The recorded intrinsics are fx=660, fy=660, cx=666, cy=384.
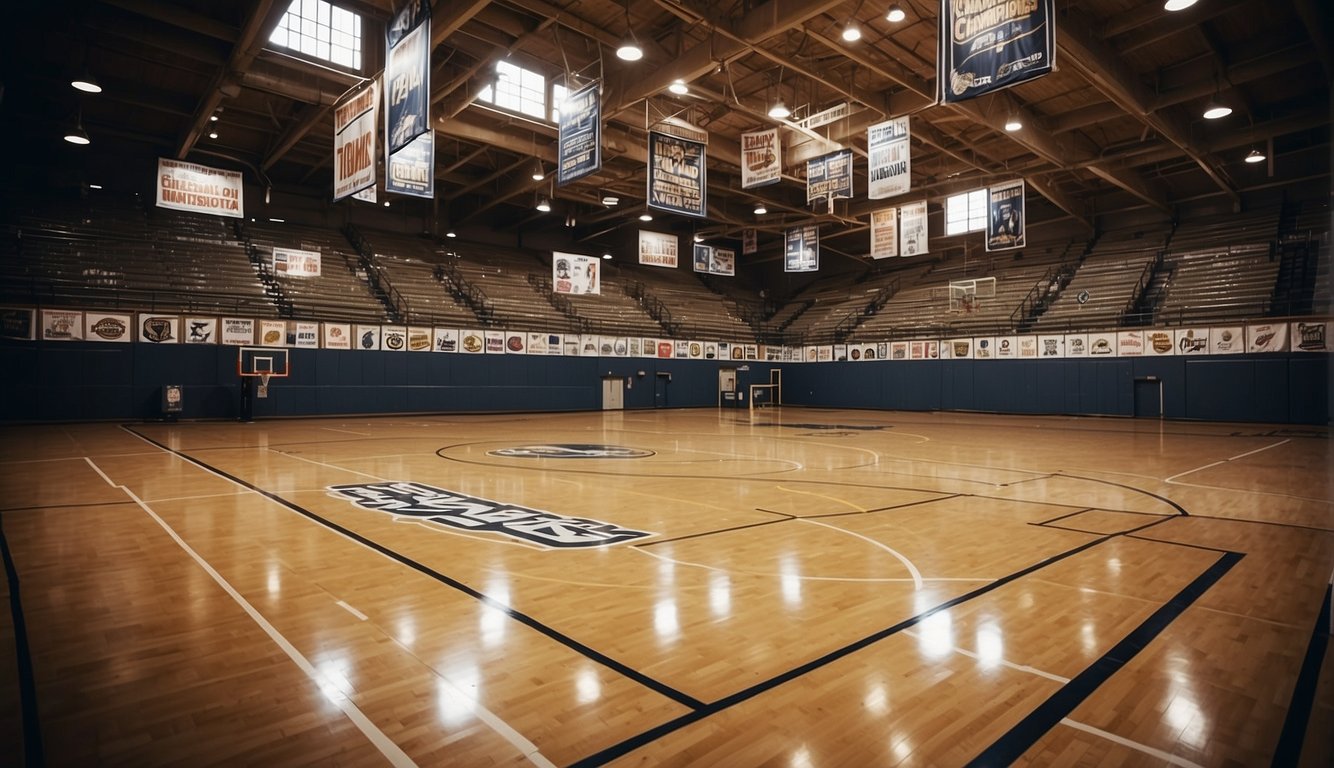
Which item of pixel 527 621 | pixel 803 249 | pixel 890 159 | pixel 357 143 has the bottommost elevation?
pixel 527 621

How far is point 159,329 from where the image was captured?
62.2ft

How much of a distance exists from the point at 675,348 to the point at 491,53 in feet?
58.7

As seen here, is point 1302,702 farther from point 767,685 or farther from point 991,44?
point 991,44

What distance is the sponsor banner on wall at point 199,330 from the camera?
19.3 meters

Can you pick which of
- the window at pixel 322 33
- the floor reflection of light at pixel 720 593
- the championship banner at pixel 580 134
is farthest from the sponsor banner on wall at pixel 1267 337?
the window at pixel 322 33

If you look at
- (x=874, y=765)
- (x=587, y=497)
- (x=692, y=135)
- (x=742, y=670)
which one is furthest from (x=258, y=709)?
(x=692, y=135)

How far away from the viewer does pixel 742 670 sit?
10.3 feet

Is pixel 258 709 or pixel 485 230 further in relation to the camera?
pixel 485 230

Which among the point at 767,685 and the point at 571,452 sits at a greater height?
the point at 571,452

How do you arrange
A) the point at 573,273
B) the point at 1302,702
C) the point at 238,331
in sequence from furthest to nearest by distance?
the point at 573,273 < the point at 238,331 < the point at 1302,702

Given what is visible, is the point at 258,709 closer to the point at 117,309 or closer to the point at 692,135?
the point at 692,135

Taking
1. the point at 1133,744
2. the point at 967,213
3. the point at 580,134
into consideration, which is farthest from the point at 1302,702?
the point at 967,213

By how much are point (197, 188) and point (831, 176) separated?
15400 millimetres

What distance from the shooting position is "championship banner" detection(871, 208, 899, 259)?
67.5 ft
